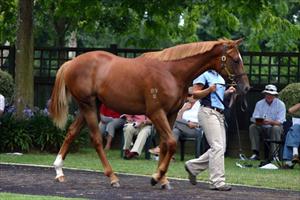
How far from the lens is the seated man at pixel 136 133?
56.2 feet

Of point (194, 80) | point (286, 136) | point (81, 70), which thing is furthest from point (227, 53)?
point (286, 136)

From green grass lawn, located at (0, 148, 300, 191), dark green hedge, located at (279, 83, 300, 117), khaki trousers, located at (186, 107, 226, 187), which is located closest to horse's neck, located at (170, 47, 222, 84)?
khaki trousers, located at (186, 107, 226, 187)

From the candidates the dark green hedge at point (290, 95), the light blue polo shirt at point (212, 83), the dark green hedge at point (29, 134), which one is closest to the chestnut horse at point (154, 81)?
the light blue polo shirt at point (212, 83)

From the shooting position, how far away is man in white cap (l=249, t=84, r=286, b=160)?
17672mm

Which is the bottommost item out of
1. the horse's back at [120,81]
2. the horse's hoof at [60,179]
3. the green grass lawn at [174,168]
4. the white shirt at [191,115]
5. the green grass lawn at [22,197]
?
the green grass lawn at [174,168]

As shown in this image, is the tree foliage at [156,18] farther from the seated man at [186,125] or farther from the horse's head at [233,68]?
the horse's head at [233,68]

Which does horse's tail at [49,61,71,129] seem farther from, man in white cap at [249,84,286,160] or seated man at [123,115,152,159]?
man in white cap at [249,84,286,160]

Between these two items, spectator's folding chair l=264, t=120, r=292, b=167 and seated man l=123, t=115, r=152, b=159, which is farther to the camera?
seated man l=123, t=115, r=152, b=159

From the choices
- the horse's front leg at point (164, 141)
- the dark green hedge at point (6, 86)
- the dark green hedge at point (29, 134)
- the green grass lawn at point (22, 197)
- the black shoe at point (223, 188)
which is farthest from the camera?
the dark green hedge at point (6, 86)

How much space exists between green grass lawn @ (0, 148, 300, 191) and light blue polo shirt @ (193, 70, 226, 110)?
177cm

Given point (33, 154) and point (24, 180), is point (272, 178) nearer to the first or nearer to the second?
point (24, 180)

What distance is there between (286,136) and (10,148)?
18.5ft

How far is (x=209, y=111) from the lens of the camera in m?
12.1

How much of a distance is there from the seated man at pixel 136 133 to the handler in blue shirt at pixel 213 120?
486cm
